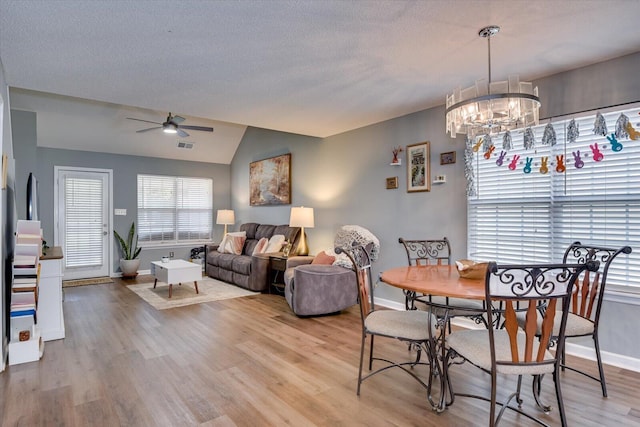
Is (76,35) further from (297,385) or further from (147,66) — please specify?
(297,385)

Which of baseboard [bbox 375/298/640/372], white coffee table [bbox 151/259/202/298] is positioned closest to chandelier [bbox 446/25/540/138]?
baseboard [bbox 375/298/640/372]

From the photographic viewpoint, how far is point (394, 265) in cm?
460

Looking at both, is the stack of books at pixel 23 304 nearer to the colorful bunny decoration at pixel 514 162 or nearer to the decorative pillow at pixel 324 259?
the decorative pillow at pixel 324 259

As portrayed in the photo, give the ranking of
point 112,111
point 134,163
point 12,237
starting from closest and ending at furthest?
point 12,237 → point 112,111 → point 134,163

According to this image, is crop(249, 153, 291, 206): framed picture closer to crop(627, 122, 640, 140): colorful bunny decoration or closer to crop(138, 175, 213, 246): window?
crop(138, 175, 213, 246): window

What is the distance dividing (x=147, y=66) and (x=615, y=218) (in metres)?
3.94

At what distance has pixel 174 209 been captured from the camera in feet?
25.4

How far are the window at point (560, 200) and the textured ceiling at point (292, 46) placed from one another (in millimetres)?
692

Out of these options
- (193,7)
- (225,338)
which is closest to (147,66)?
(193,7)

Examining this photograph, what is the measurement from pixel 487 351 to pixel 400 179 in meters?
2.83

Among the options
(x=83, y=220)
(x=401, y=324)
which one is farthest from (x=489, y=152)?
(x=83, y=220)

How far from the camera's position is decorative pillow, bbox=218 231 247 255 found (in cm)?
658

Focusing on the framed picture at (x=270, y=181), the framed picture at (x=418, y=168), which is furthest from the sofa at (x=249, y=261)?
the framed picture at (x=418, y=168)

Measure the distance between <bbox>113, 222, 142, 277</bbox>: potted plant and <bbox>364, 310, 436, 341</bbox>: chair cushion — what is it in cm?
570
